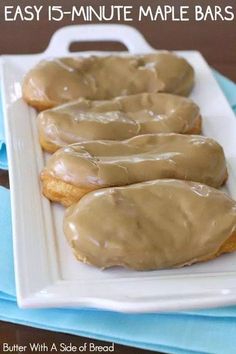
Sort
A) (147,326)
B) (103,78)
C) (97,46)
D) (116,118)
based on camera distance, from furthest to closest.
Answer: (97,46) < (103,78) < (116,118) < (147,326)

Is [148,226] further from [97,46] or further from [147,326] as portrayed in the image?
[97,46]

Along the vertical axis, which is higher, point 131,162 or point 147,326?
point 131,162

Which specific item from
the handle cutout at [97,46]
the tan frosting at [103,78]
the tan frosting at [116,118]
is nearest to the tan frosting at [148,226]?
the tan frosting at [116,118]

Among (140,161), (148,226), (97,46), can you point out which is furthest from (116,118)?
(97,46)

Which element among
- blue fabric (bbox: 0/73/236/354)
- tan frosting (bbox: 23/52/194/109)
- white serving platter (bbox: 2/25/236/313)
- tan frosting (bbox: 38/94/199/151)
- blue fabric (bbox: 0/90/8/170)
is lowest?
blue fabric (bbox: 0/73/236/354)

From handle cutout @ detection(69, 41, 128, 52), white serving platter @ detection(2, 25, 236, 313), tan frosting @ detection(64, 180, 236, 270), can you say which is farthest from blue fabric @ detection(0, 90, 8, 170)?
handle cutout @ detection(69, 41, 128, 52)

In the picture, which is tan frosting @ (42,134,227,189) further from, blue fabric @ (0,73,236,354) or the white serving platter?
blue fabric @ (0,73,236,354)

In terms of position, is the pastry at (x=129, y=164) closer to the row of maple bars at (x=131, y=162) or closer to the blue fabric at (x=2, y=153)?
the row of maple bars at (x=131, y=162)
